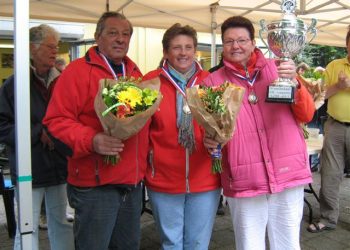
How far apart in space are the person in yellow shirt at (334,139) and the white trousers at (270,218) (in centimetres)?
182

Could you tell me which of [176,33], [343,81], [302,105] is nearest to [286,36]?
[302,105]

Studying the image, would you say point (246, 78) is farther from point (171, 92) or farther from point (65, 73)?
point (65, 73)

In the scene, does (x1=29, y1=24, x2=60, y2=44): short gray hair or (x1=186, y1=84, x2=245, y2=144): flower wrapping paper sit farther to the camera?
(x1=29, y1=24, x2=60, y2=44): short gray hair

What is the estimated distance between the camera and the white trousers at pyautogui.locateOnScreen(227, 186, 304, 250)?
7.68ft

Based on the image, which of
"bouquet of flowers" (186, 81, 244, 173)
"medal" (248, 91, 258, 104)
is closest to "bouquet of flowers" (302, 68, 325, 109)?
"medal" (248, 91, 258, 104)

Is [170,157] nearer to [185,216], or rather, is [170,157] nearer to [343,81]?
[185,216]

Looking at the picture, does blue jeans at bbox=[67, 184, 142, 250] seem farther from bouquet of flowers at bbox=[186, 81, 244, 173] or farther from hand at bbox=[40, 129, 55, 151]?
bouquet of flowers at bbox=[186, 81, 244, 173]

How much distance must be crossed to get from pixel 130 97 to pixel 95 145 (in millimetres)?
323

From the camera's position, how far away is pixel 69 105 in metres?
2.10

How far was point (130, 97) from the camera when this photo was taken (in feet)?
6.16

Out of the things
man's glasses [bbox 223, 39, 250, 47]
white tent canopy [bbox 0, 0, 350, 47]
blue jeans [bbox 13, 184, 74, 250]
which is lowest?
blue jeans [bbox 13, 184, 74, 250]

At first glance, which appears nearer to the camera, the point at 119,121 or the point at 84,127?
the point at 119,121

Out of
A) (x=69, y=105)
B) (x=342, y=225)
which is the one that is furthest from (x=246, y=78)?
(x=342, y=225)

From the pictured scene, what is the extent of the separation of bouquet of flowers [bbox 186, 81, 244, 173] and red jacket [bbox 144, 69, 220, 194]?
11.7 inches
